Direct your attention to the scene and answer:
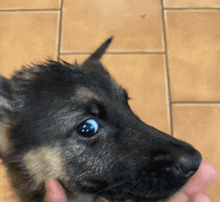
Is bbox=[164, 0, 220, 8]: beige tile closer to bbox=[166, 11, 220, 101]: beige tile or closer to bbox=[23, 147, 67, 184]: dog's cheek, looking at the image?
bbox=[166, 11, 220, 101]: beige tile

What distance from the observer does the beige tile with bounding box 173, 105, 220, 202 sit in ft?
9.01

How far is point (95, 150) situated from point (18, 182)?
0.57 m

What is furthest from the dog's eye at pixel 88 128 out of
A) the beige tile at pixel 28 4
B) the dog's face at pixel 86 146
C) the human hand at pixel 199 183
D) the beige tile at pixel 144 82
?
the beige tile at pixel 28 4

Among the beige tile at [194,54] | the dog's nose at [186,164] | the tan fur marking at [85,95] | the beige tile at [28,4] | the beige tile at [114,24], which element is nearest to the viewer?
the dog's nose at [186,164]

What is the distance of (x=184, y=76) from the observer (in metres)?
3.09

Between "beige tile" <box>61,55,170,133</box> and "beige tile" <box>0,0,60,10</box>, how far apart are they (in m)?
0.77

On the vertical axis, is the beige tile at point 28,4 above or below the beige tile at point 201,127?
above

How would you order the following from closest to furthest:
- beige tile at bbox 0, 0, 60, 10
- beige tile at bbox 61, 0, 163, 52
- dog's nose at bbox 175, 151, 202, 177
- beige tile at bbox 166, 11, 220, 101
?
1. dog's nose at bbox 175, 151, 202, 177
2. beige tile at bbox 166, 11, 220, 101
3. beige tile at bbox 61, 0, 163, 52
4. beige tile at bbox 0, 0, 60, 10

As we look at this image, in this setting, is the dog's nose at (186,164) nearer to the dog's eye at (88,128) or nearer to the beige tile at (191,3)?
the dog's eye at (88,128)

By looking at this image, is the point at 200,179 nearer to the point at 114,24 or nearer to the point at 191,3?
the point at 114,24

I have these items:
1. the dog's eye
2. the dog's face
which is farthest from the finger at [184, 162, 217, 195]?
the dog's eye

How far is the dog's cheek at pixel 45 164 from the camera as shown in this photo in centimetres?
157

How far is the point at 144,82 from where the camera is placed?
306 centimetres

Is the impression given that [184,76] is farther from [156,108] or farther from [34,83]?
[34,83]
